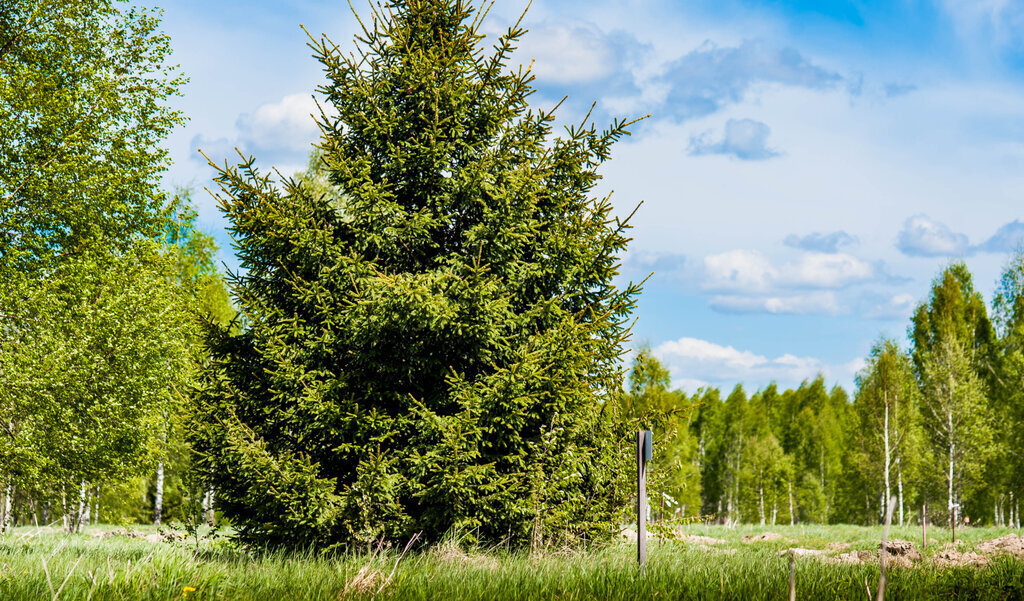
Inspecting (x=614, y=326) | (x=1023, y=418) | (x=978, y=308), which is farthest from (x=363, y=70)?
(x=978, y=308)

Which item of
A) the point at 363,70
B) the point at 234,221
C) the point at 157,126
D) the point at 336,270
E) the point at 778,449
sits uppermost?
the point at 157,126

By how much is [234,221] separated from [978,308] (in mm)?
36154

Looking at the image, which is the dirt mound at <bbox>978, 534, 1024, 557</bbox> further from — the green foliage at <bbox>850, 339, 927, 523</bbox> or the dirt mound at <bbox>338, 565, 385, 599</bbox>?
the green foliage at <bbox>850, 339, 927, 523</bbox>

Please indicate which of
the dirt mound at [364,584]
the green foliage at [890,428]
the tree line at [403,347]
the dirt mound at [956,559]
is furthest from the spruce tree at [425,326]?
the green foliage at [890,428]

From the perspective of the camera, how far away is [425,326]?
324 inches

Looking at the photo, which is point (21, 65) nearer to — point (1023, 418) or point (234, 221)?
point (234, 221)

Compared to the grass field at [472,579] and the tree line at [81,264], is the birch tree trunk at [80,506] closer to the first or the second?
the tree line at [81,264]

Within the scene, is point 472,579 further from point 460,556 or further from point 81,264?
point 81,264

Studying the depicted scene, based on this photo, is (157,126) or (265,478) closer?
(265,478)

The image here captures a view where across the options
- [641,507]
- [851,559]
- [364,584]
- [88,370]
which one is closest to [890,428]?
[851,559]

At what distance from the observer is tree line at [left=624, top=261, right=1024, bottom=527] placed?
29.9 metres

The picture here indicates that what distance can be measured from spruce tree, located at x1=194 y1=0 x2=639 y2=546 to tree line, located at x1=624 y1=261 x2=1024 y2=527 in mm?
12585

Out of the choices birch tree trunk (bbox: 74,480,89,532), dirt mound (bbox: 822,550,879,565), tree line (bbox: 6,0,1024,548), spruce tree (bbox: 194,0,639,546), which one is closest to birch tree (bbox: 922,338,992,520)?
dirt mound (bbox: 822,550,879,565)

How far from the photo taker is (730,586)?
19.8 feet
